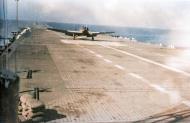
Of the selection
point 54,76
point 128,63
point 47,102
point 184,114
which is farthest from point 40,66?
point 184,114

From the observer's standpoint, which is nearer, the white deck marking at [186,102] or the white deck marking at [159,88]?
the white deck marking at [186,102]

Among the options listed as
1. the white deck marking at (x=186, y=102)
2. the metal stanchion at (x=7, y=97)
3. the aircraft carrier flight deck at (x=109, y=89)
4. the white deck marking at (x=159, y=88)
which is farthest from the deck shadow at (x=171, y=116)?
the metal stanchion at (x=7, y=97)

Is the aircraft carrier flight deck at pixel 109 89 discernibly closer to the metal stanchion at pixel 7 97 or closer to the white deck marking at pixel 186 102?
the white deck marking at pixel 186 102

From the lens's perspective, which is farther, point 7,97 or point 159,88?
point 159,88

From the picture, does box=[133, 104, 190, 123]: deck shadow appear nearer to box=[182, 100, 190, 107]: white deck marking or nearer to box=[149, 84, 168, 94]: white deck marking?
box=[182, 100, 190, 107]: white deck marking

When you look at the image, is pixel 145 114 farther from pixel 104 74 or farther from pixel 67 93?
pixel 104 74

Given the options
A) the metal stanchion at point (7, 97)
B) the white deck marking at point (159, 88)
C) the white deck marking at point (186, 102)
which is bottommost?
the white deck marking at point (186, 102)

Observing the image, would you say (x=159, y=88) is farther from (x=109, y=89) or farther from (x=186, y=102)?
(x=186, y=102)

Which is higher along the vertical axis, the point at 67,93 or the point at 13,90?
the point at 13,90

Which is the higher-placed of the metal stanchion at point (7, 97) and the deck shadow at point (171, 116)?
the metal stanchion at point (7, 97)

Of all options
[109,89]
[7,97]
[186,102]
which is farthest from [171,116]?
[7,97]

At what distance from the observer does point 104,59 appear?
109 ft

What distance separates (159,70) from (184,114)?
12.9m

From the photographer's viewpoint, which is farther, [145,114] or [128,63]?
[128,63]
